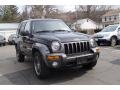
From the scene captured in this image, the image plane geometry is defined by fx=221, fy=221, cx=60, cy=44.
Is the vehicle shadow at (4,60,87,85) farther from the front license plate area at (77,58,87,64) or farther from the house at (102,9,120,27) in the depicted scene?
the house at (102,9,120,27)

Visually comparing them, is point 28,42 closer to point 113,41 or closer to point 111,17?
point 113,41

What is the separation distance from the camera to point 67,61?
19.8 feet

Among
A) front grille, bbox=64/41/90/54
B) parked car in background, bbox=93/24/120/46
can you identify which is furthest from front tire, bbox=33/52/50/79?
parked car in background, bbox=93/24/120/46

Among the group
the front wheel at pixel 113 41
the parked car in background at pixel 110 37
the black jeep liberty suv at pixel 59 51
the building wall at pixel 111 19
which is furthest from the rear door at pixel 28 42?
the building wall at pixel 111 19

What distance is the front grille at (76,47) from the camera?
618 centimetres

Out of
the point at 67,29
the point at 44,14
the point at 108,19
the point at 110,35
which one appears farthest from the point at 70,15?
the point at 67,29

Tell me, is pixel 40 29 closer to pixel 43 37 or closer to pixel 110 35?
pixel 43 37

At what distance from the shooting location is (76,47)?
6.30 metres

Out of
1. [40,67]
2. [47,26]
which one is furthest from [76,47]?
[47,26]

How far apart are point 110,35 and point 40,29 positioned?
884 centimetres

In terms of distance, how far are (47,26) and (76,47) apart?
181 cm
